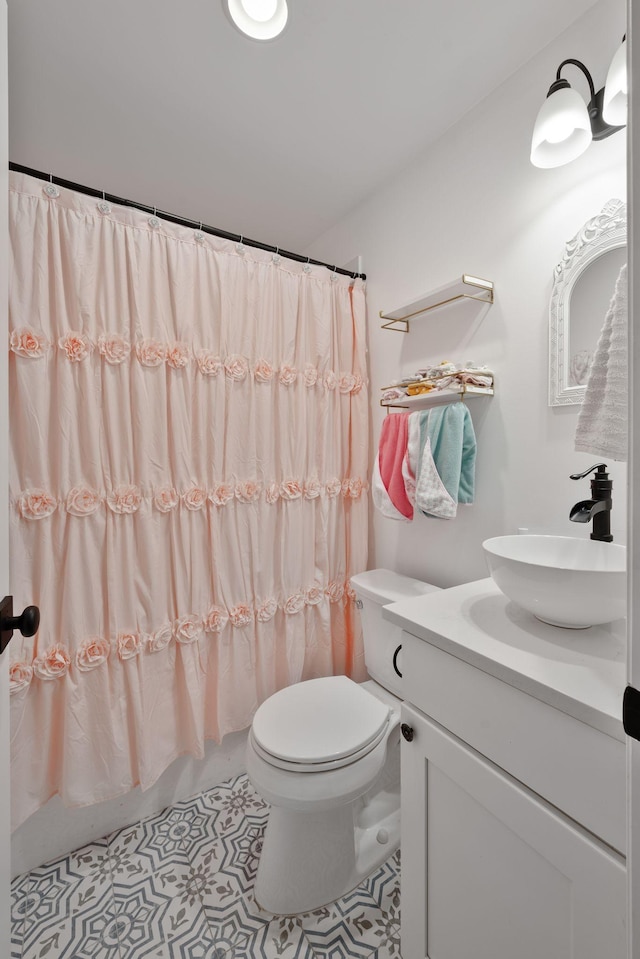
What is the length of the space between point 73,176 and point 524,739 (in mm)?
2395

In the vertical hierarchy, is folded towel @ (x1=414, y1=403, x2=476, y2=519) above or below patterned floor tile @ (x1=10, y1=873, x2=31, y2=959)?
above

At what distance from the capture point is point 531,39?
1.16 metres

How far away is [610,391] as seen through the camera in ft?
2.33

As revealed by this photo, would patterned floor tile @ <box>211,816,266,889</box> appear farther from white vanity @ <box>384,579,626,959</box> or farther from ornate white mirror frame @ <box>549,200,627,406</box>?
ornate white mirror frame @ <box>549,200,627,406</box>

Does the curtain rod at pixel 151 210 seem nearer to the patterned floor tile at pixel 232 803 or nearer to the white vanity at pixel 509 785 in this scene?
the white vanity at pixel 509 785

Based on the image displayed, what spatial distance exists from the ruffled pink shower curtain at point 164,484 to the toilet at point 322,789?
15.6 inches

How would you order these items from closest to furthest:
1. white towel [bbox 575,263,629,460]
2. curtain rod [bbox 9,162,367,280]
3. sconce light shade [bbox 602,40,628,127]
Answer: white towel [bbox 575,263,629,460], sconce light shade [bbox 602,40,628,127], curtain rod [bbox 9,162,367,280]

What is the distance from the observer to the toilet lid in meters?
1.15

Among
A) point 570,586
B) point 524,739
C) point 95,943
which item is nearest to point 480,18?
point 570,586

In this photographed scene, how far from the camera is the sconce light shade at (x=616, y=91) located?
0.88 metres

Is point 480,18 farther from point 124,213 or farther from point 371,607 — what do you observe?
point 371,607

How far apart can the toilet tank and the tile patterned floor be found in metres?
0.55

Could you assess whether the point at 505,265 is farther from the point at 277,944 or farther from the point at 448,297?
the point at 277,944

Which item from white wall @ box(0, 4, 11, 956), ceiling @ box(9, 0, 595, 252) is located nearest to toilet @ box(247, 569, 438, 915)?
white wall @ box(0, 4, 11, 956)
